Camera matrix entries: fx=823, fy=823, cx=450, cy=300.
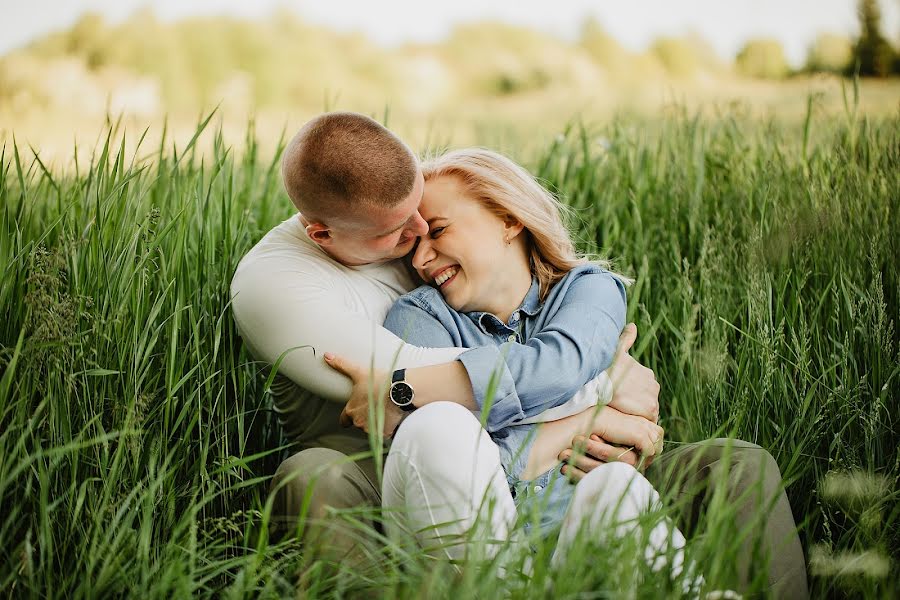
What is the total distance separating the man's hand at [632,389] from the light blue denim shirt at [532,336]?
0.06 m

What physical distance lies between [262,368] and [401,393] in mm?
568

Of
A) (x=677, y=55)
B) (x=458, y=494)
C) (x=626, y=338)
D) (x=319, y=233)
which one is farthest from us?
(x=677, y=55)

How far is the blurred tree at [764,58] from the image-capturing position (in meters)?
18.3

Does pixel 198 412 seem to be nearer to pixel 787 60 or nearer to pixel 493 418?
pixel 493 418

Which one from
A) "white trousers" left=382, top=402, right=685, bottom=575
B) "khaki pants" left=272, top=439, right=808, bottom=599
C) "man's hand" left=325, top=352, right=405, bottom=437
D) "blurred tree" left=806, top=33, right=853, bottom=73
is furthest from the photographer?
"blurred tree" left=806, top=33, right=853, bottom=73

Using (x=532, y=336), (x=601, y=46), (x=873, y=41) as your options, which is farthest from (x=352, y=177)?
(x=601, y=46)

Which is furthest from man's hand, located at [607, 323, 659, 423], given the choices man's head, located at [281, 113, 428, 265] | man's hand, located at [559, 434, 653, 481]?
man's head, located at [281, 113, 428, 265]

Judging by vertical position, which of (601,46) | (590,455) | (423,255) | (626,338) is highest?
(423,255)

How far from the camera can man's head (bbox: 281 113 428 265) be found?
2.22m

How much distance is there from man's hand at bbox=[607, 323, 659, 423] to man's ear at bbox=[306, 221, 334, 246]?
896 millimetres

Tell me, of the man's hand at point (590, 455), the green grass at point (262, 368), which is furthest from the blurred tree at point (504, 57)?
the man's hand at point (590, 455)

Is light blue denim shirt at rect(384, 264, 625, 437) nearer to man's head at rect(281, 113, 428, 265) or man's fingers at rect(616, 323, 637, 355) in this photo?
man's fingers at rect(616, 323, 637, 355)

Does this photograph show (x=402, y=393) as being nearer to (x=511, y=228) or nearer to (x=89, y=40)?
(x=511, y=228)

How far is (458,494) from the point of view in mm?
1834
